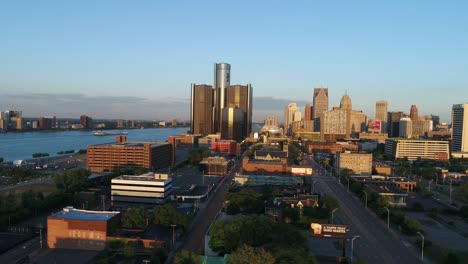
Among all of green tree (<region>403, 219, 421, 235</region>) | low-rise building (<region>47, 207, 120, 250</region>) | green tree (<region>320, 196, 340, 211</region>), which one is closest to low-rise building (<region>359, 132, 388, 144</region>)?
green tree (<region>320, 196, 340, 211</region>)

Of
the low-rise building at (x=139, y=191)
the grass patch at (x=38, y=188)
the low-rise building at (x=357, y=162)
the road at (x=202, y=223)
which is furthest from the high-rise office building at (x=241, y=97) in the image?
the low-rise building at (x=139, y=191)

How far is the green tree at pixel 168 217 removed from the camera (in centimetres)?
1777

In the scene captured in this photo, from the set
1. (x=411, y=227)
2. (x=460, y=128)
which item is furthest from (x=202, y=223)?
(x=460, y=128)

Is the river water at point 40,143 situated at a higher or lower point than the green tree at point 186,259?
lower

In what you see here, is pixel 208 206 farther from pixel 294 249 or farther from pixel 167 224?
pixel 294 249

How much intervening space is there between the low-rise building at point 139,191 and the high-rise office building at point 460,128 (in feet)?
166

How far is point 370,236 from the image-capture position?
18.2 meters

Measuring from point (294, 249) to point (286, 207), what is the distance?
333 inches

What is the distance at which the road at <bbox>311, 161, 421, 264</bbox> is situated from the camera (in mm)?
15505

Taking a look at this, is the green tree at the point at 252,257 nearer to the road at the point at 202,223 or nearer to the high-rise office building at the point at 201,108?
the road at the point at 202,223

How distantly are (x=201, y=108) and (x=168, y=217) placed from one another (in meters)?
71.9

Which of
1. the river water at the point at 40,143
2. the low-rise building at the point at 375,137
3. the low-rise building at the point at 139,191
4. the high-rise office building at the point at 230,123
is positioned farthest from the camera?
the low-rise building at the point at 375,137

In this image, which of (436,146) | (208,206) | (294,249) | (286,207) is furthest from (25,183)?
(436,146)

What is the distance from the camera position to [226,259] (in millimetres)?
12852
